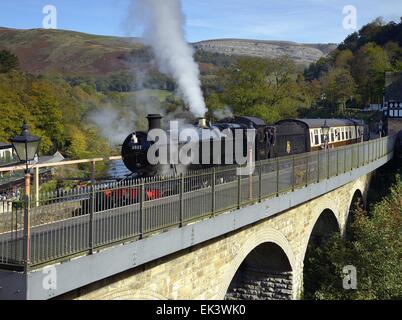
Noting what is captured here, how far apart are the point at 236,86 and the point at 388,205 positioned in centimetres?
2255

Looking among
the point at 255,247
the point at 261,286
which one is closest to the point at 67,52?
the point at 261,286

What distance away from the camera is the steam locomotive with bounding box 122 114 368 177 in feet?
37.9

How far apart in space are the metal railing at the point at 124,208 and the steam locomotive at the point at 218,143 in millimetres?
1172

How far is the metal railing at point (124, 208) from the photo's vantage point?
6102mm

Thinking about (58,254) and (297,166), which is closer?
(58,254)

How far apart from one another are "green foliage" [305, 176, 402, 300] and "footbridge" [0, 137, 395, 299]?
180cm

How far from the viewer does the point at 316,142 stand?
2291cm

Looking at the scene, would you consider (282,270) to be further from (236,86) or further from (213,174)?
(236,86)

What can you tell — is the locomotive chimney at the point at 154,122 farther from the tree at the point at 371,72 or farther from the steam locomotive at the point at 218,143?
the tree at the point at 371,72

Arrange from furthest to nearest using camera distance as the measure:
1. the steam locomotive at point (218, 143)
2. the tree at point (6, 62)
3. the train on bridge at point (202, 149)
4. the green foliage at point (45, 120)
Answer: the tree at point (6, 62) < the green foliage at point (45, 120) < the steam locomotive at point (218, 143) < the train on bridge at point (202, 149)

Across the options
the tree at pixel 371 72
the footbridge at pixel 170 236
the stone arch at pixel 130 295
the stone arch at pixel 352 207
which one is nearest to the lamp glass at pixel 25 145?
the footbridge at pixel 170 236

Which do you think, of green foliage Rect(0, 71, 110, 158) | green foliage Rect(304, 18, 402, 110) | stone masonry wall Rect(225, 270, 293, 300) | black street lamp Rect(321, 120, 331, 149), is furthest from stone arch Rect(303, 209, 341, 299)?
green foliage Rect(304, 18, 402, 110)

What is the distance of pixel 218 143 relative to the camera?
12961 millimetres

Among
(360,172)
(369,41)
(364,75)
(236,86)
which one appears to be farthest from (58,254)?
(369,41)
